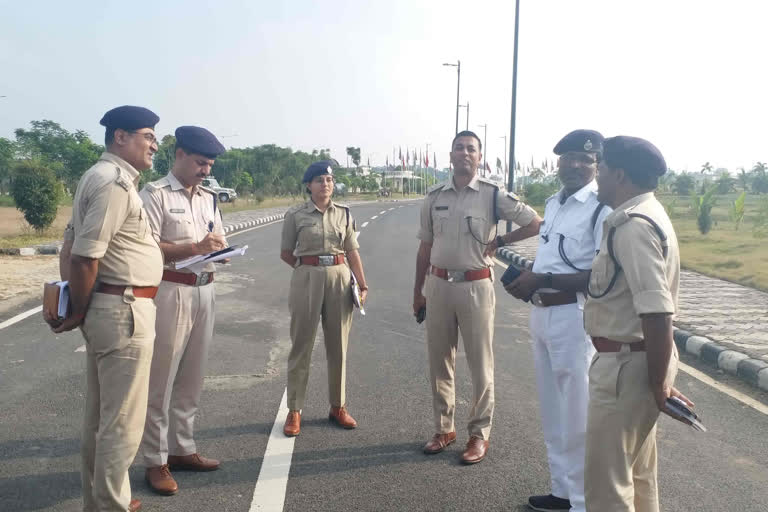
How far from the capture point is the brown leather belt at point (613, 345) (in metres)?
2.50

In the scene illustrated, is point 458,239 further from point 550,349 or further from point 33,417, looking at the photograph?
point 33,417

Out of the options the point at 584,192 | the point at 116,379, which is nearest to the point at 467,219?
the point at 584,192

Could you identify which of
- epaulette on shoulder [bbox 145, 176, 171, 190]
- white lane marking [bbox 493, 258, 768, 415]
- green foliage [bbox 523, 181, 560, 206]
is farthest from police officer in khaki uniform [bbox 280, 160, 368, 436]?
green foliage [bbox 523, 181, 560, 206]

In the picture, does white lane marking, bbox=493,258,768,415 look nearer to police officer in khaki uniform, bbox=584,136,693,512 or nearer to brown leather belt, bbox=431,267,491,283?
brown leather belt, bbox=431,267,491,283

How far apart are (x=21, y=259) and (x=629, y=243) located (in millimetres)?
13575

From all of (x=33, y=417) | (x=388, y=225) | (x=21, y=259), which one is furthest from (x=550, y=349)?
(x=388, y=225)

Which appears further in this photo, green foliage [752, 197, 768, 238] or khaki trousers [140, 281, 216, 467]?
green foliage [752, 197, 768, 238]

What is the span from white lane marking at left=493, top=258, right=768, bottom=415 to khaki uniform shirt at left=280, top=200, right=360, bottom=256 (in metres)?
2.82

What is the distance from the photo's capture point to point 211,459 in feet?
13.3

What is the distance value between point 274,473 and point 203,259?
134 cm

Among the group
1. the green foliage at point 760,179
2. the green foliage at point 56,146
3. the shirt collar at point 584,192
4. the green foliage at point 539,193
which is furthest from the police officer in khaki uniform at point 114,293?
the green foliage at point 760,179

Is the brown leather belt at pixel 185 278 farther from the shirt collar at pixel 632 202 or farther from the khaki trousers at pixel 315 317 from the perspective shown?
the shirt collar at pixel 632 202

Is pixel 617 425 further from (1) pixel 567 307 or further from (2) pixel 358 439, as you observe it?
(2) pixel 358 439

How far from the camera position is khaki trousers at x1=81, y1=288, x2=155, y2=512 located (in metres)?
2.96
